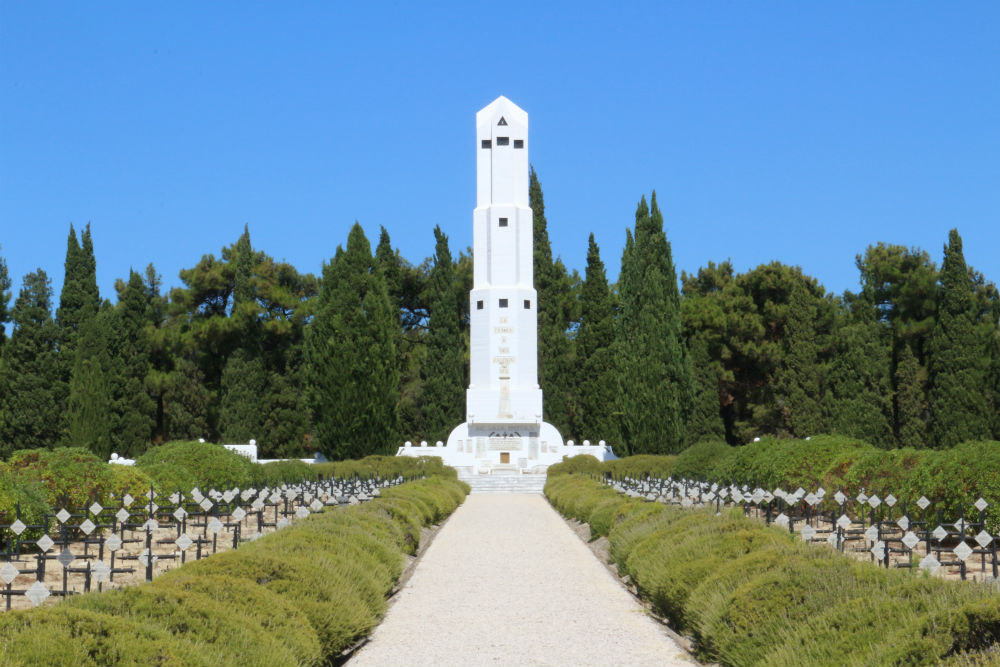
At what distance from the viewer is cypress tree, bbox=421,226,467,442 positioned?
163ft

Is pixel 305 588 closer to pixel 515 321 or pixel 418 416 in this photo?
pixel 515 321

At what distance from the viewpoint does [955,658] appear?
4918 millimetres

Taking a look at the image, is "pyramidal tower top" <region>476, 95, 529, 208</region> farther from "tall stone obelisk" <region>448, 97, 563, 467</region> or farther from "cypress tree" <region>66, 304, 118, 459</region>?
"cypress tree" <region>66, 304, 118, 459</region>

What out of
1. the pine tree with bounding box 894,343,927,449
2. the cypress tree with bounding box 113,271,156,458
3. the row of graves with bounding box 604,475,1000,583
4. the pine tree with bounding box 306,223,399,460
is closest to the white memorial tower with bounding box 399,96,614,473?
the pine tree with bounding box 306,223,399,460

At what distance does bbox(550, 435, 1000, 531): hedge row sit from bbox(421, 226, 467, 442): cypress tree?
22193 mm

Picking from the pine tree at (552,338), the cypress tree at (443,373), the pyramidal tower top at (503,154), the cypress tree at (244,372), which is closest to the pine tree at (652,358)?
the pine tree at (552,338)

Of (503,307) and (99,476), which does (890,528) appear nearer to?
(99,476)

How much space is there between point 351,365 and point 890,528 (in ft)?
99.0

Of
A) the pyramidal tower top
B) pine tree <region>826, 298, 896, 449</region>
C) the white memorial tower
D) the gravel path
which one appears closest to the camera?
the gravel path

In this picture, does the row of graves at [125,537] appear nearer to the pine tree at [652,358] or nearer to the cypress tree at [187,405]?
A: the pine tree at [652,358]

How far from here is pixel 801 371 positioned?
157 feet

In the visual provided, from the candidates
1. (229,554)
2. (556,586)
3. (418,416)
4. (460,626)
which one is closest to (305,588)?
(229,554)

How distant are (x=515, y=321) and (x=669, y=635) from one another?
3895 cm

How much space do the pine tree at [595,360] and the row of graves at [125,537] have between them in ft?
85.3
